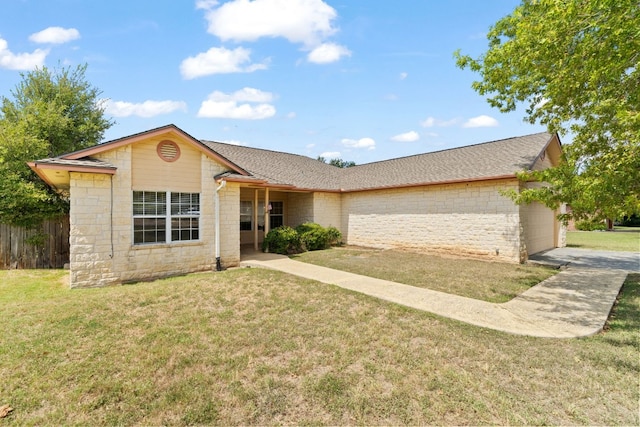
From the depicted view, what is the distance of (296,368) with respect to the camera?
371cm

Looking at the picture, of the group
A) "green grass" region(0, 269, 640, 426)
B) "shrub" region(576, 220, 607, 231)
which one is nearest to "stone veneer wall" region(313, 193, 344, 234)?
"green grass" region(0, 269, 640, 426)

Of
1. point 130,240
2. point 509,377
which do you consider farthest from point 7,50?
point 509,377

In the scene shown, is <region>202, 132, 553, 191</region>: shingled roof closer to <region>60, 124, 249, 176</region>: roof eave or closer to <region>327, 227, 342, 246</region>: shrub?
<region>327, 227, 342, 246</region>: shrub

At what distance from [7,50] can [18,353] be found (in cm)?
1347

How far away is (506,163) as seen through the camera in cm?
1171

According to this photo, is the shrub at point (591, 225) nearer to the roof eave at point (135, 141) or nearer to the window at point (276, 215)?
the roof eave at point (135, 141)

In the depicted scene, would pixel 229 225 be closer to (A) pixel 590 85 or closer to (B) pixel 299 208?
(B) pixel 299 208

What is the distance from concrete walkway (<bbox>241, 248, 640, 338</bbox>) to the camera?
5.09 m

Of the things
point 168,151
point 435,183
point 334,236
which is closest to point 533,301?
point 435,183

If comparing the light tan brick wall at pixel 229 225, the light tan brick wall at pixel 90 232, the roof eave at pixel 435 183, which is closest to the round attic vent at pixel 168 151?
the light tan brick wall at pixel 90 232

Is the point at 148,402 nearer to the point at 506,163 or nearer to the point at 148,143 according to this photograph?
the point at 148,143

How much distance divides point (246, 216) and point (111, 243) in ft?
26.8

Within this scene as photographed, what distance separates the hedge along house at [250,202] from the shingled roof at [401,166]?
81mm

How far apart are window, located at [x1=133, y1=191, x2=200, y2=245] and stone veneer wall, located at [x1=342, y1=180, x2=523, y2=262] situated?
9265 millimetres
